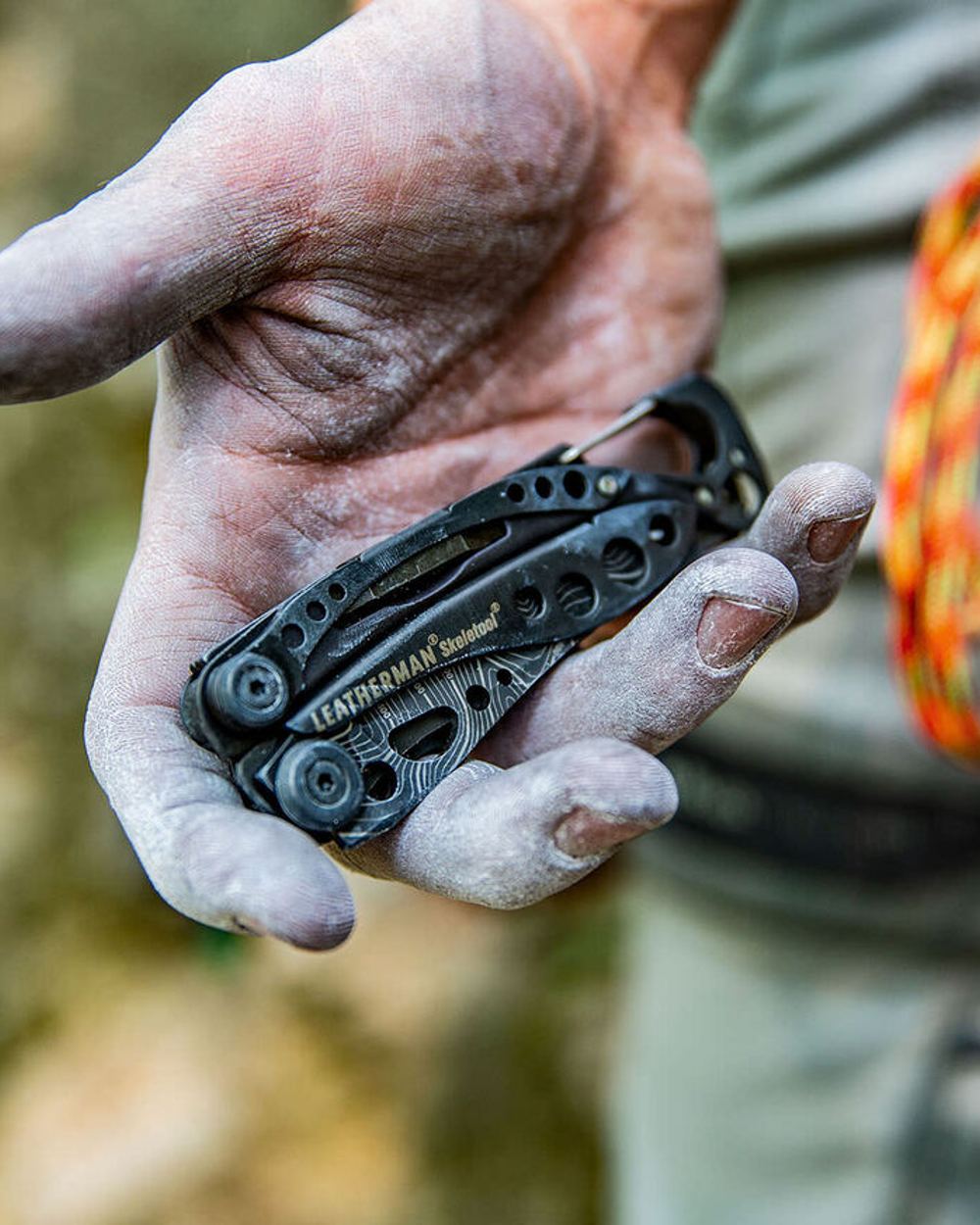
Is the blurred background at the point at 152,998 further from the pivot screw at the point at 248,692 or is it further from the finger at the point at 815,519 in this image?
the finger at the point at 815,519

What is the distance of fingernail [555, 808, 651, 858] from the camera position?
807 mm

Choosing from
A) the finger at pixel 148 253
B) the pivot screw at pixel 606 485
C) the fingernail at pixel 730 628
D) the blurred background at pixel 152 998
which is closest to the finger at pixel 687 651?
the fingernail at pixel 730 628

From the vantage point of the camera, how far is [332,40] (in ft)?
3.53

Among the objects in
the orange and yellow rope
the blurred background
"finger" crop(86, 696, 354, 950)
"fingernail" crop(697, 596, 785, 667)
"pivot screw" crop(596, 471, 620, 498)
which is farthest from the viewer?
the blurred background

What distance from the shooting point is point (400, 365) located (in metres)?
1.14

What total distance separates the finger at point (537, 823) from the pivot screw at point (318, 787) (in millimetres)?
52

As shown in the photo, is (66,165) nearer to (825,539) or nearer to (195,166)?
(195,166)

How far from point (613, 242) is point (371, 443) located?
35 cm

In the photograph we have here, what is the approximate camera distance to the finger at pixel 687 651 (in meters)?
0.89

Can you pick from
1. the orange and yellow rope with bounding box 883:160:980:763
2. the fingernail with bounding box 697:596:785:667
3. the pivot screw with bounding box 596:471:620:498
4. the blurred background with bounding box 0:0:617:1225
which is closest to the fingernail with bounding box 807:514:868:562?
the fingernail with bounding box 697:596:785:667

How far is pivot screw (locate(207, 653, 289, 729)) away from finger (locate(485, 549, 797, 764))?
0.21 meters

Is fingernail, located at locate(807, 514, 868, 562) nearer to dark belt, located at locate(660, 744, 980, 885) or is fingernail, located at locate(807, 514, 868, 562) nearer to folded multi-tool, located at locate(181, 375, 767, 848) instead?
folded multi-tool, located at locate(181, 375, 767, 848)

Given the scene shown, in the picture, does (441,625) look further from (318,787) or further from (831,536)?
(831,536)

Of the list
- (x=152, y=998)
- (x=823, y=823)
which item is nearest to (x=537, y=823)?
(x=823, y=823)
